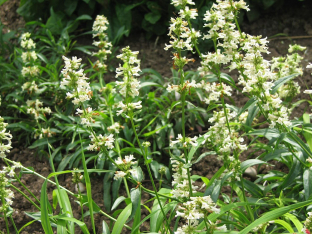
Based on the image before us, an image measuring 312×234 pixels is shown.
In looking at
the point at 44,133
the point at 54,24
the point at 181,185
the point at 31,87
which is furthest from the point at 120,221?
the point at 54,24

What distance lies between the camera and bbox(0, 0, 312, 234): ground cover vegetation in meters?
2.40

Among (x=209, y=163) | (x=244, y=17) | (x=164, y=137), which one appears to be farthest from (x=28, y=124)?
(x=244, y=17)

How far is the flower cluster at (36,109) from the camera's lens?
4137mm

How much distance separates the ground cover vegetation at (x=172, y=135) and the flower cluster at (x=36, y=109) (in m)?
0.02

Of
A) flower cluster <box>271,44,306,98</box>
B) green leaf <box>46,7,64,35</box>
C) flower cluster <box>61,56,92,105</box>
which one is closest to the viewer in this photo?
flower cluster <box>61,56,92,105</box>

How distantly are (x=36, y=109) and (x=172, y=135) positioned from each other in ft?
5.10

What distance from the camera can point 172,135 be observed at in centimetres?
395

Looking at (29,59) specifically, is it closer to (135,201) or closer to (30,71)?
(30,71)

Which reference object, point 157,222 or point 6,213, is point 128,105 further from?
point 6,213

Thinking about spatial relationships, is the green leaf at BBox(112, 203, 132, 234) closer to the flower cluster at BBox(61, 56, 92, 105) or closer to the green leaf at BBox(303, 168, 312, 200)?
the flower cluster at BBox(61, 56, 92, 105)

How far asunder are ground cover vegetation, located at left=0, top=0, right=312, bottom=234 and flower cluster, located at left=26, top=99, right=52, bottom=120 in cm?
2

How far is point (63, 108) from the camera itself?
4594 mm

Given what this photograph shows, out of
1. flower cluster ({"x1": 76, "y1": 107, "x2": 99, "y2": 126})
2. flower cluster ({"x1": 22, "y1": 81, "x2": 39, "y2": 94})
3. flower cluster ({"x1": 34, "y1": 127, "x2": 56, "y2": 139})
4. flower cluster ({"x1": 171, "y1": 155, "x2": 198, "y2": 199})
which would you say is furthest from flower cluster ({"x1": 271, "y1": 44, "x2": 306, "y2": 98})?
flower cluster ({"x1": 22, "y1": 81, "x2": 39, "y2": 94})

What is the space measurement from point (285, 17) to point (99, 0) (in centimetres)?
280
